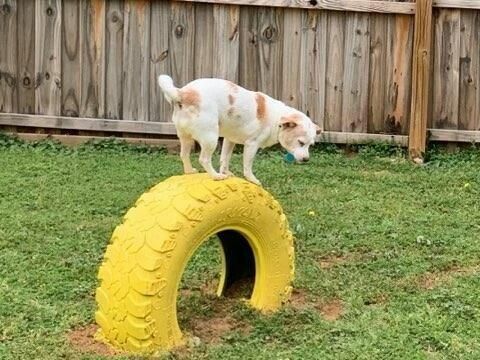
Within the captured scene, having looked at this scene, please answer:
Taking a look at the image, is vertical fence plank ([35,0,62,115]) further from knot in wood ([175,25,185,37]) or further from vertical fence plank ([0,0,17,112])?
knot in wood ([175,25,185,37])

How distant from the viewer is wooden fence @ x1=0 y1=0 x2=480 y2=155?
8.43 meters

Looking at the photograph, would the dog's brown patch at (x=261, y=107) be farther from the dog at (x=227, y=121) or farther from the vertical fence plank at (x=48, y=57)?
the vertical fence plank at (x=48, y=57)

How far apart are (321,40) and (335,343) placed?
4.83 m

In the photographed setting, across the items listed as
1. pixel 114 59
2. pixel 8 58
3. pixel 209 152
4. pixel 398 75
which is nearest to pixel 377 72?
pixel 398 75

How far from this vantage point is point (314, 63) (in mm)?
8562

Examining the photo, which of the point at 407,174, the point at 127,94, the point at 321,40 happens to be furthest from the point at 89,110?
the point at 407,174

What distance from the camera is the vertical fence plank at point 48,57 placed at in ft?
28.5

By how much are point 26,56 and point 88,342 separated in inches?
202

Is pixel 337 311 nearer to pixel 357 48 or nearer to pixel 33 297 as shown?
pixel 33 297

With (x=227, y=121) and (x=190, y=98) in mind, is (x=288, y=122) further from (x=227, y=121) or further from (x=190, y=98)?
(x=190, y=98)

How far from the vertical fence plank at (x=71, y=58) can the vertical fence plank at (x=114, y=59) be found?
0.26 metres

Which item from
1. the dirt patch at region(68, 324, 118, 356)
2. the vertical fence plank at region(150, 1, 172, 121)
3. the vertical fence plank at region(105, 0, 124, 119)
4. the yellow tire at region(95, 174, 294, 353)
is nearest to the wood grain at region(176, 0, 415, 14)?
the vertical fence plank at region(150, 1, 172, 121)

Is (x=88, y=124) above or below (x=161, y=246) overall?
above

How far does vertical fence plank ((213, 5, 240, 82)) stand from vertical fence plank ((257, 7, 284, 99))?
0.71 feet
